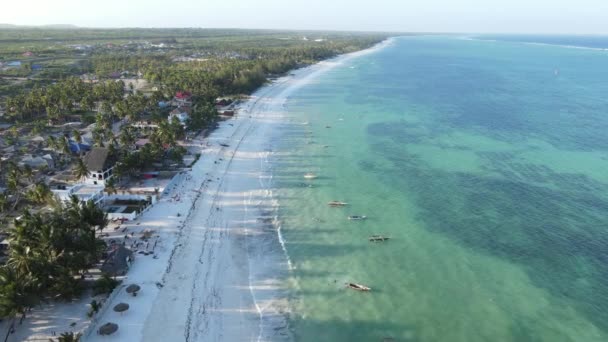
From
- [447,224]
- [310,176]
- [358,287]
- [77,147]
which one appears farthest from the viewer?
[77,147]

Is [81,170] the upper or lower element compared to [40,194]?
upper

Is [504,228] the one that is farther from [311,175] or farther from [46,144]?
[46,144]

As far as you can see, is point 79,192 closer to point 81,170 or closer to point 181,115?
point 81,170

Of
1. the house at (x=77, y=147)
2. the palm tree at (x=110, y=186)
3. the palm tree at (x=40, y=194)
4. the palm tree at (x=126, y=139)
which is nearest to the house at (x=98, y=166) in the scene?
the palm tree at (x=110, y=186)

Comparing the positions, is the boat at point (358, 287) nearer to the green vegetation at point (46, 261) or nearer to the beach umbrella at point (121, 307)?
the beach umbrella at point (121, 307)

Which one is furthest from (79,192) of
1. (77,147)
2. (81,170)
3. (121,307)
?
(121,307)

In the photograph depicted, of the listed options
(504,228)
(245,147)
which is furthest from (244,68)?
(504,228)

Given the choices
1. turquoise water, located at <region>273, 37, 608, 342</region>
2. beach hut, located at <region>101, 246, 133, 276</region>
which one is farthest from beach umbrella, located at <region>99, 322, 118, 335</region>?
turquoise water, located at <region>273, 37, 608, 342</region>
